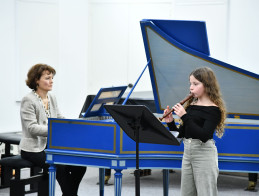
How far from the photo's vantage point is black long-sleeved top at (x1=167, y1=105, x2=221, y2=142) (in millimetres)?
2758

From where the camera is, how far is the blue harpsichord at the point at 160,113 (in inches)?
132

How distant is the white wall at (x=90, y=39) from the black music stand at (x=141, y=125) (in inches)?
144

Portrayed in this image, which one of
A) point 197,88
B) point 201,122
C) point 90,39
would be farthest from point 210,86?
point 90,39

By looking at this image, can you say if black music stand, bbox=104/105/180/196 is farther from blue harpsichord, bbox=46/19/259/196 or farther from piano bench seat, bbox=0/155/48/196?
piano bench seat, bbox=0/155/48/196

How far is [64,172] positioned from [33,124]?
484mm

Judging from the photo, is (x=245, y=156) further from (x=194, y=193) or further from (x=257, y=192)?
(x=257, y=192)

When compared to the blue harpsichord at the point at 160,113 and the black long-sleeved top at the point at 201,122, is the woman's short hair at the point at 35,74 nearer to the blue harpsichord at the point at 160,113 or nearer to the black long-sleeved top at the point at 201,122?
the blue harpsichord at the point at 160,113

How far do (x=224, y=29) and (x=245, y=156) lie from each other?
11.7 ft

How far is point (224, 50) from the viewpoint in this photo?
21.9ft

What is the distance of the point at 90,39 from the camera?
23.1 feet

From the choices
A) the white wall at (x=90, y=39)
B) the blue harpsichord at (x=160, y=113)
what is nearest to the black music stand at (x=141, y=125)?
the blue harpsichord at (x=160, y=113)

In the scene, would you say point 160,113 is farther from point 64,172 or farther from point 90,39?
point 90,39

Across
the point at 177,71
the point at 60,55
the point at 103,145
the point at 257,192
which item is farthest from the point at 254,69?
the point at 103,145

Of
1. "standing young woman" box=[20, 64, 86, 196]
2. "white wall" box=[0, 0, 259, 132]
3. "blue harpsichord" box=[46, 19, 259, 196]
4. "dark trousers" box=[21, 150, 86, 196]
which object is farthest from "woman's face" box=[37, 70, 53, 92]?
"white wall" box=[0, 0, 259, 132]
